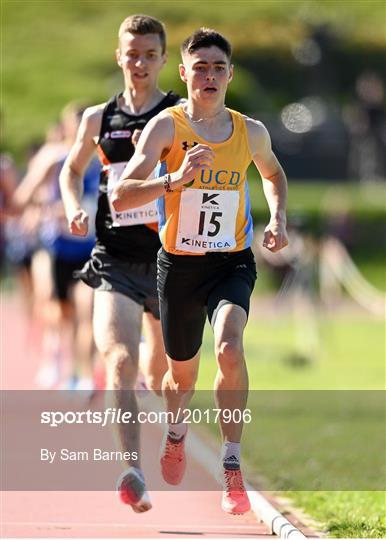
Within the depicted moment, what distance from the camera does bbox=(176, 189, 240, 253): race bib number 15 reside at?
7.02 m

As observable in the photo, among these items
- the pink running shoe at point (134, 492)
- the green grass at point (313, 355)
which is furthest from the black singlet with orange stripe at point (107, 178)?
the green grass at point (313, 355)

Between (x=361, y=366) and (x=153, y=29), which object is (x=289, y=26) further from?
(x=153, y=29)

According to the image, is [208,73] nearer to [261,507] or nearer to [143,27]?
[143,27]

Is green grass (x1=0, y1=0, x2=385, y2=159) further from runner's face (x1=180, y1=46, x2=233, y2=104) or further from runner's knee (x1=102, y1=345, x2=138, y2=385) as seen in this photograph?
runner's face (x1=180, y1=46, x2=233, y2=104)

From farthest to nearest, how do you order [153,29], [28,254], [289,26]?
[289,26] < [28,254] < [153,29]

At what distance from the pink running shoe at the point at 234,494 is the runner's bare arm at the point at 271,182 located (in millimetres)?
1135

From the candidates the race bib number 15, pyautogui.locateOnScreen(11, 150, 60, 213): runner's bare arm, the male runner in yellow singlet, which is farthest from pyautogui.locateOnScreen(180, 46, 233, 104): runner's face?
pyautogui.locateOnScreen(11, 150, 60, 213): runner's bare arm

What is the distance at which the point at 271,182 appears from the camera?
24.2 ft

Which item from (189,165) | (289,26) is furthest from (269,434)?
(289,26)

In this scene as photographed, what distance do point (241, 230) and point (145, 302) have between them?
109cm

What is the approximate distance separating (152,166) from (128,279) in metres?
1.34

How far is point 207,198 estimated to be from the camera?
700 centimetres
